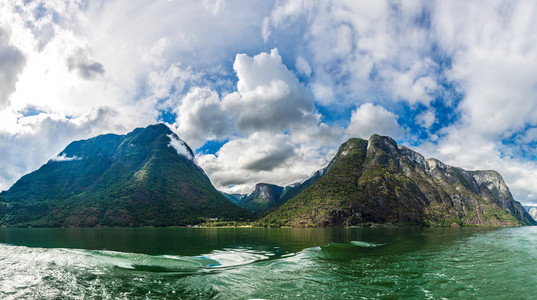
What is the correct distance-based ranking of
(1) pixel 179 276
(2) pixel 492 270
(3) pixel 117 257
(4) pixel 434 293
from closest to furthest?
1. (4) pixel 434 293
2. (1) pixel 179 276
3. (3) pixel 117 257
4. (2) pixel 492 270

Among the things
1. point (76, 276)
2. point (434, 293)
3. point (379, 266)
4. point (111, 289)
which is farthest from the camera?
point (379, 266)

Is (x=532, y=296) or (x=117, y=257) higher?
(x=117, y=257)

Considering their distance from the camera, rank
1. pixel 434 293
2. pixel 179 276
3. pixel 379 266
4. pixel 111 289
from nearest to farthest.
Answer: pixel 111 289, pixel 434 293, pixel 179 276, pixel 379 266

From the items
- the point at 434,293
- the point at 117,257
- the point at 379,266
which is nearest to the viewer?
the point at 434,293

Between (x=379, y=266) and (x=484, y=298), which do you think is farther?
(x=379, y=266)

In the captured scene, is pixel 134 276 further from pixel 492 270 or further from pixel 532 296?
pixel 492 270

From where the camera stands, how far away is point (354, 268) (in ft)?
98.2

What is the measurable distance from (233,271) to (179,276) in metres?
6.36

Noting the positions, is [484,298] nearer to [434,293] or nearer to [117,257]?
[434,293]

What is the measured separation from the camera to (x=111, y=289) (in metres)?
17.0

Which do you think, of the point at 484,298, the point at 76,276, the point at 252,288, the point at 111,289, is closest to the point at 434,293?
the point at 484,298

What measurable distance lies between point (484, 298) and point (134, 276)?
26.9m

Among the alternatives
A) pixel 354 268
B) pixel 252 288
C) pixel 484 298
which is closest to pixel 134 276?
pixel 252 288

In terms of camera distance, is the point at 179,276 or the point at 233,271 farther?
the point at 233,271
